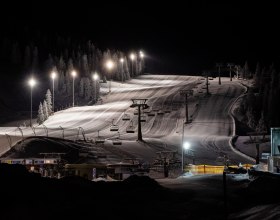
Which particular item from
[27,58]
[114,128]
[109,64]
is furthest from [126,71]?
[114,128]

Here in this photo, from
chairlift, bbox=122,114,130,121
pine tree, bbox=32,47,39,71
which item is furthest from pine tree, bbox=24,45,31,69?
chairlift, bbox=122,114,130,121

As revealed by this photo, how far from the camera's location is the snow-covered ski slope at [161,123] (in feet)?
197

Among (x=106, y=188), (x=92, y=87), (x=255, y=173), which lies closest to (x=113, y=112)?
(x=92, y=87)

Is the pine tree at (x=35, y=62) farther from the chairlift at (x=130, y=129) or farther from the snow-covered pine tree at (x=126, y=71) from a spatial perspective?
the chairlift at (x=130, y=129)

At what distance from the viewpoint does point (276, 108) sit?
3292 inches

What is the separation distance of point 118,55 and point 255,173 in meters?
122

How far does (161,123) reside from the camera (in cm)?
7694

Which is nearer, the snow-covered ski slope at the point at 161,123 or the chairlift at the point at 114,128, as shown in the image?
the snow-covered ski slope at the point at 161,123

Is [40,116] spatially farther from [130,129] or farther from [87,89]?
[87,89]

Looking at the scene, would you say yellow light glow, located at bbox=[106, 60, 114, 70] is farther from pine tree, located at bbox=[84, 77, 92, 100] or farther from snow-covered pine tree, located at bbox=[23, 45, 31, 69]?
pine tree, located at bbox=[84, 77, 92, 100]

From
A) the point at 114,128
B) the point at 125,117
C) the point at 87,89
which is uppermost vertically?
the point at 87,89

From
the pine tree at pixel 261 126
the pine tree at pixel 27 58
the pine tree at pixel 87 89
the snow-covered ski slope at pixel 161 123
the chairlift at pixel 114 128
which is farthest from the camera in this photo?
the pine tree at pixel 27 58

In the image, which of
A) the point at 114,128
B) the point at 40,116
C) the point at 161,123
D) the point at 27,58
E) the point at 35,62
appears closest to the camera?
the point at 114,128

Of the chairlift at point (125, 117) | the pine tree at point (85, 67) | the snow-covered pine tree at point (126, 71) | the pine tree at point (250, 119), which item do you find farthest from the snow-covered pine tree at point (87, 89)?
the pine tree at point (250, 119)
